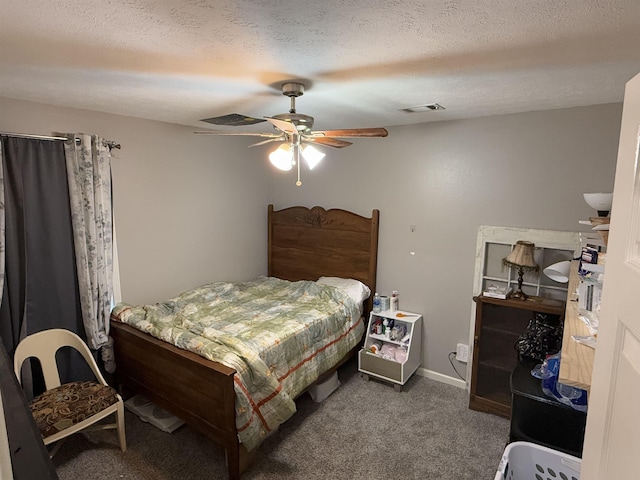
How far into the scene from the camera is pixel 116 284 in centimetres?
291

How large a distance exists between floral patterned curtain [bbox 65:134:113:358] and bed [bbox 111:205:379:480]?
161 mm

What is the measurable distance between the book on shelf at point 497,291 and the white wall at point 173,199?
2.41m

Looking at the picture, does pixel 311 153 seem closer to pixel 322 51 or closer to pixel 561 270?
pixel 322 51

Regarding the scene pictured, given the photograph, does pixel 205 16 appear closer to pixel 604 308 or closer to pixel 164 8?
pixel 164 8

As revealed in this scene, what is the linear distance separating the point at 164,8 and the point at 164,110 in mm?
1635

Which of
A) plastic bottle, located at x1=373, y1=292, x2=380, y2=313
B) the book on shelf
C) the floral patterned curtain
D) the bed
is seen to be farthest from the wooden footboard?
the book on shelf

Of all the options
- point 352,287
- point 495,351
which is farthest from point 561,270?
point 352,287

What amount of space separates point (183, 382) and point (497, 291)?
7.79 feet

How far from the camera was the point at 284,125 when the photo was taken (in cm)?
178

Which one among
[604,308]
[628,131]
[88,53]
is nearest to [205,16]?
[88,53]

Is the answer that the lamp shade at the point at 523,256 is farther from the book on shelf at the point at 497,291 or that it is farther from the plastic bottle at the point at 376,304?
the plastic bottle at the point at 376,304

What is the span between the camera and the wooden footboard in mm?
2131

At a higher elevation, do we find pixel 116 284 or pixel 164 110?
pixel 164 110

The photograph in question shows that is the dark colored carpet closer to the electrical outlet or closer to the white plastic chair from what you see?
the white plastic chair
